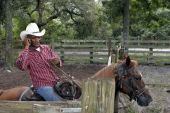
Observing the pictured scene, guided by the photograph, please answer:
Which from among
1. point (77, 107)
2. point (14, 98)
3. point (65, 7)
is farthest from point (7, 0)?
point (77, 107)

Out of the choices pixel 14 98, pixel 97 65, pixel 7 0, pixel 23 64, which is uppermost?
pixel 7 0

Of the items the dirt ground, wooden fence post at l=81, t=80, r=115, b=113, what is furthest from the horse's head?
the dirt ground

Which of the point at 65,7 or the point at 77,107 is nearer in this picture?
the point at 77,107

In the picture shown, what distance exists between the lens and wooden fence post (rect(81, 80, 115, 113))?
2.91 m

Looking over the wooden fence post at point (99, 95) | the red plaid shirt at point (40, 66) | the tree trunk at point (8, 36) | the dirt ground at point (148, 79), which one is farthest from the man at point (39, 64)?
the tree trunk at point (8, 36)

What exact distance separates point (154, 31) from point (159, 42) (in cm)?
1194

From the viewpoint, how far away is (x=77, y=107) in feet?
12.5

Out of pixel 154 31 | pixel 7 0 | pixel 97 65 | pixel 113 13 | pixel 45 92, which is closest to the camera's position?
pixel 45 92

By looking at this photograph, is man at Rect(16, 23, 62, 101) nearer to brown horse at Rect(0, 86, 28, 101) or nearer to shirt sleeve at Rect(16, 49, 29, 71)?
shirt sleeve at Rect(16, 49, 29, 71)

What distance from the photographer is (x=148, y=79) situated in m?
14.9

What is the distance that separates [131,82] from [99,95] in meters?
1.78

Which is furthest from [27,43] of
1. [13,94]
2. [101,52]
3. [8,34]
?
[101,52]

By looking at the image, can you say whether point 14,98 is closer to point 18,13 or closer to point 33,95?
point 33,95

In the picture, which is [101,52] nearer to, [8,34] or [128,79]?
[8,34]
